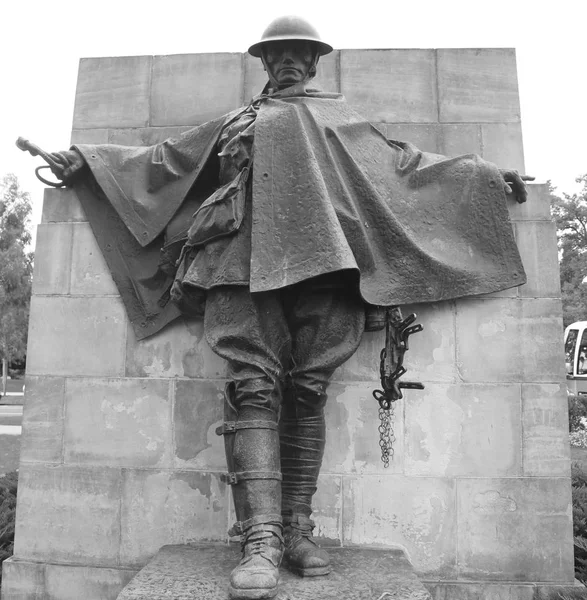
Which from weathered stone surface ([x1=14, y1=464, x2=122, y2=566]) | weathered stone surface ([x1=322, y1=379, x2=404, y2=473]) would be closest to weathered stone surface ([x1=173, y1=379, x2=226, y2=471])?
weathered stone surface ([x1=14, y1=464, x2=122, y2=566])

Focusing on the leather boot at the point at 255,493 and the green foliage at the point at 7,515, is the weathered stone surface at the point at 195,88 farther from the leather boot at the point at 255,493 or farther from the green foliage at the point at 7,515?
the green foliage at the point at 7,515

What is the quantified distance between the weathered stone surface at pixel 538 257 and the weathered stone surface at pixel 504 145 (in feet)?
1.47

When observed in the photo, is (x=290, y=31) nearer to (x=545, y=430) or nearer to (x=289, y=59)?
(x=289, y=59)

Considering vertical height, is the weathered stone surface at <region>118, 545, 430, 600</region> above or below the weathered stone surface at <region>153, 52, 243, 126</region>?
below

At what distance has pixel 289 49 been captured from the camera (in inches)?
146

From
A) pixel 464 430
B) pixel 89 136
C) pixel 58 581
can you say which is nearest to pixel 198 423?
pixel 58 581

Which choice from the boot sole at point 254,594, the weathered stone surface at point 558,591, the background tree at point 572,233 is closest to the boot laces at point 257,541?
the boot sole at point 254,594

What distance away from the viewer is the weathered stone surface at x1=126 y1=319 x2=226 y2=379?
4172 mm

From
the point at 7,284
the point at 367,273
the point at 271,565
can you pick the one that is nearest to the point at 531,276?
the point at 367,273

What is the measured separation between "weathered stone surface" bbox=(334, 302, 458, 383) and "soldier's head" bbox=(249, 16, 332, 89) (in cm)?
150

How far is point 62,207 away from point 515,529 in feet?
11.3

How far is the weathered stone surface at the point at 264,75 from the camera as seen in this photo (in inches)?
176

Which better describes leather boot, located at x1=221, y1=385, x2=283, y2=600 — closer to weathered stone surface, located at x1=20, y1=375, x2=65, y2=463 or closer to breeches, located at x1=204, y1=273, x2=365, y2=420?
breeches, located at x1=204, y1=273, x2=365, y2=420

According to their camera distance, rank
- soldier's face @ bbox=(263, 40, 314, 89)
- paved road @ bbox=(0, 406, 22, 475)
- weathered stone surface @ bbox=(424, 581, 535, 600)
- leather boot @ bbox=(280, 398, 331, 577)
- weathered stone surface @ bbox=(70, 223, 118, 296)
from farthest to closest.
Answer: paved road @ bbox=(0, 406, 22, 475) → weathered stone surface @ bbox=(70, 223, 118, 296) → weathered stone surface @ bbox=(424, 581, 535, 600) → soldier's face @ bbox=(263, 40, 314, 89) → leather boot @ bbox=(280, 398, 331, 577)
